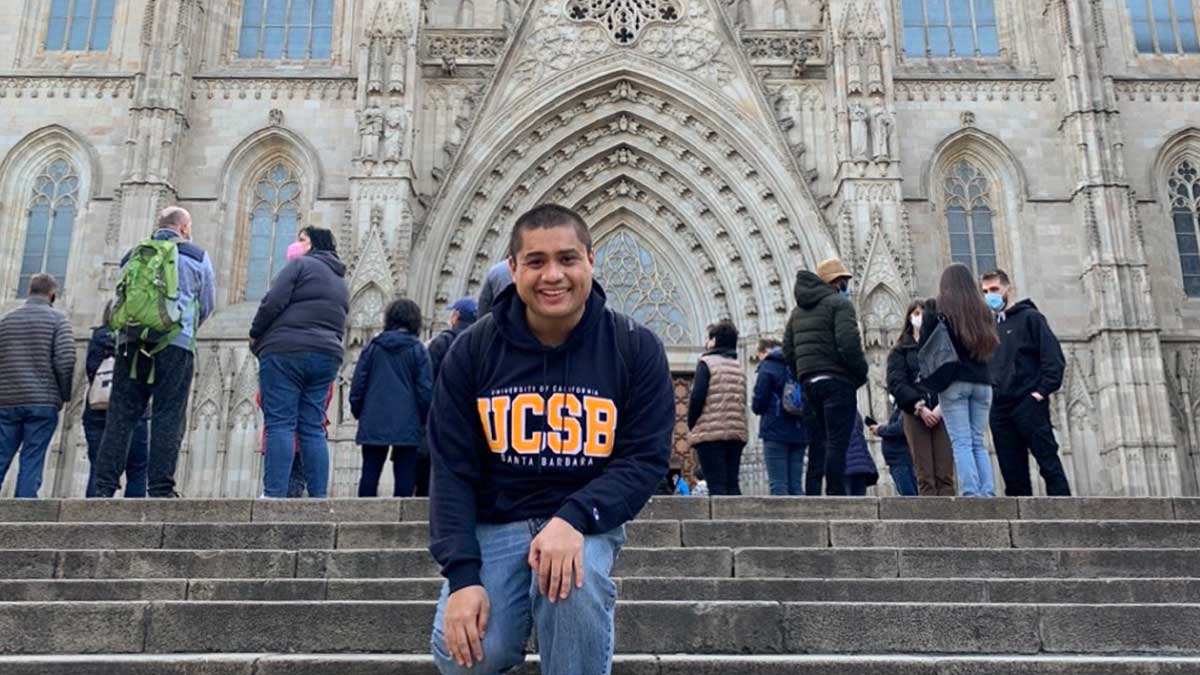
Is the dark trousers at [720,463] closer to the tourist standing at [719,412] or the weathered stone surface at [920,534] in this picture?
the tourist standing at [719,412]

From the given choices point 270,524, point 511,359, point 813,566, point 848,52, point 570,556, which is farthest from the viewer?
point 848,52

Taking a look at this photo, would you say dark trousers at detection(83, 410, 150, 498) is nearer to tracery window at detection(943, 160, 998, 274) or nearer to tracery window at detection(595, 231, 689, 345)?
tracery window at detection(595, 231, 689, 345)

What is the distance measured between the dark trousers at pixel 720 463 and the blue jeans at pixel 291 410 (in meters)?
3.41

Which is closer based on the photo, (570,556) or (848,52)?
(570,556)

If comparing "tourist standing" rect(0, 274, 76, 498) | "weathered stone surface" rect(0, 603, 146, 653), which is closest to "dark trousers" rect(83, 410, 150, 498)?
"tourist standing" rect(0, 274, 76, 498)

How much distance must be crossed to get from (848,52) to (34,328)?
1522 cm

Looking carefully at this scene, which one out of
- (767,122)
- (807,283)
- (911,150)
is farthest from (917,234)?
(807,283)

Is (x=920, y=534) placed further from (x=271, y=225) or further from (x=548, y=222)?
(x=271, y=225)

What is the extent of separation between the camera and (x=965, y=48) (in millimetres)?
21156

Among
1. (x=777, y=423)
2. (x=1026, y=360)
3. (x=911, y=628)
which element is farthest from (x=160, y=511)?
(x=1026, y=360)

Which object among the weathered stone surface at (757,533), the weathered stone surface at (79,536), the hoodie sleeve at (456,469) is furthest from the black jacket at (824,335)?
the hoodie sleeve at (456,469)

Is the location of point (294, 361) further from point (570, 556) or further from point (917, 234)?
point (917, 234)

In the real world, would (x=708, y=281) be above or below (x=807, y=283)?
above

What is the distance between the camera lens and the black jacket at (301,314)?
25.1 ft
